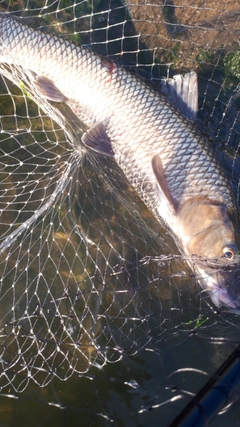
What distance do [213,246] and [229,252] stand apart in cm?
13

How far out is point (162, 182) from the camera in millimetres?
3457

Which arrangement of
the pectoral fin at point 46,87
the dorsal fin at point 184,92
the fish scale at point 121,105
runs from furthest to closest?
1. the dorsal fin at point 184,92
2. the pectoral fin at point 46,87
3. the fish scale at point 121,105

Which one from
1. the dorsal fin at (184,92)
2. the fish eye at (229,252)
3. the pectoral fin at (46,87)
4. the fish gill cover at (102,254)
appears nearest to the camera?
the fish gill cover at (102,254)

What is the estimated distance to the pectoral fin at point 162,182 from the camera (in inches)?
136

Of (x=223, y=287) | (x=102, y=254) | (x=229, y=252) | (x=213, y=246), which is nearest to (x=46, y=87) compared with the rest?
(x=102, y=254)

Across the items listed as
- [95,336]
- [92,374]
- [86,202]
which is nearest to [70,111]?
[86,202]

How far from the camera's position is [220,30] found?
170 inches

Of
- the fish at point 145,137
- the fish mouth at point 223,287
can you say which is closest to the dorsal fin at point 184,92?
the fish at point 145,137

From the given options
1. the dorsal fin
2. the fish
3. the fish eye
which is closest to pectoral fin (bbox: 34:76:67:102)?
the fish

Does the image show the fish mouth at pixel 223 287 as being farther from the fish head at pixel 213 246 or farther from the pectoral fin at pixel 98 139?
the pectoral fin at pixel 98 139

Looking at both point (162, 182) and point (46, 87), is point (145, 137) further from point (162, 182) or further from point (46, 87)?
point (46, 87)

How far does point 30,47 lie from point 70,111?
677 mm

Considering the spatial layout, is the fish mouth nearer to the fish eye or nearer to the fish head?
the fish head

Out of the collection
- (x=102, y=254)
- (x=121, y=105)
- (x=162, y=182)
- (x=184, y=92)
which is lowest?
(x=102, y=254)
